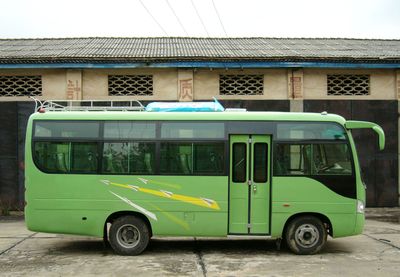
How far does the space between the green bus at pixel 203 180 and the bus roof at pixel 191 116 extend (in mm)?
26

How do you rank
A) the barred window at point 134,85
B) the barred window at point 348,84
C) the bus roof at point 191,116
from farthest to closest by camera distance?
the barred window at point 348,84
the barred window at point 134,85
the bus roof at point 191,116

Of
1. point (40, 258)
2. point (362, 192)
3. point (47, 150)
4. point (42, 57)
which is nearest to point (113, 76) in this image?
point (42, 57)

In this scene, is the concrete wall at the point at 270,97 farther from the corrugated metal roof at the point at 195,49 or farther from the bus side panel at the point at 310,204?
the bus side panel at the point at 310,204

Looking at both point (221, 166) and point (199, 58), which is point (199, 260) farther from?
point (199, 58)

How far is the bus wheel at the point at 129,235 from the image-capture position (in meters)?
9.44

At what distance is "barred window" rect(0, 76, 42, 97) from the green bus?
6.77 metres

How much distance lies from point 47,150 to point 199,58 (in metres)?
7.03

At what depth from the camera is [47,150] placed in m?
9.59

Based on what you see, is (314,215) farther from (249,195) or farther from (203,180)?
(203,180)

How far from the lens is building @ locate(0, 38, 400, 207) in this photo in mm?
15562

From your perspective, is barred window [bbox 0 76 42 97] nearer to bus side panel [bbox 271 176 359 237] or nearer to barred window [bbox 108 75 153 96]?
barred window [bbox 108 75 153 96]

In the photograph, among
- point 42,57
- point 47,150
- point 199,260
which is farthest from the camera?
point 42,57

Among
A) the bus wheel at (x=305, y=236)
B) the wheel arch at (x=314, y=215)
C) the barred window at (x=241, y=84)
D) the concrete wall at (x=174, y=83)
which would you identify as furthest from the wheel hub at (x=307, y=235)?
the barred window at (x=241, y=84)

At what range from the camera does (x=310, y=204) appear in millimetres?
9406
